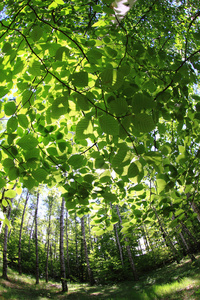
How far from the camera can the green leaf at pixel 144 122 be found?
25.4 inches

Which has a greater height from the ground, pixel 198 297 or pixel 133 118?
pixel 133 118

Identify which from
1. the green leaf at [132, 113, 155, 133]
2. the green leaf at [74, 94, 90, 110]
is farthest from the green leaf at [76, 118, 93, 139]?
the green leaf at [132, 113, 155, 133]

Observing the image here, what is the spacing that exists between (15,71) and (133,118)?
2.58ft

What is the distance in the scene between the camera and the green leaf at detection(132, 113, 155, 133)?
64cm

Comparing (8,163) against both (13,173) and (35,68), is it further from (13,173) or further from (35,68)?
(35,68)

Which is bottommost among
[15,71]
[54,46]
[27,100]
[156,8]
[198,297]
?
[198,297]

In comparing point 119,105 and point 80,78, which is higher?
point 80,78

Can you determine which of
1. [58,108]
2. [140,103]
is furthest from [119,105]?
[58,108]

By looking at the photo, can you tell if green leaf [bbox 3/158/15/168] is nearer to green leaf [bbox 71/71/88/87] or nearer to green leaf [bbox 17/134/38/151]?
green leaf [bbox 17/134/38/151]

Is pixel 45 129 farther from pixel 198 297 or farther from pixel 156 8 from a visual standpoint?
pixel 198 297

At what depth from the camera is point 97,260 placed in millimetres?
12742

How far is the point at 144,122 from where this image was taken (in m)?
0.65

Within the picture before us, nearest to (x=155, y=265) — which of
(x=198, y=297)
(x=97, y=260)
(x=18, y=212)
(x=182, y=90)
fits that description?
(x=97, y=260)

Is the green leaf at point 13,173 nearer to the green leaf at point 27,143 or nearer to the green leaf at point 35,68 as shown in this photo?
the green leaf at point 27,143
